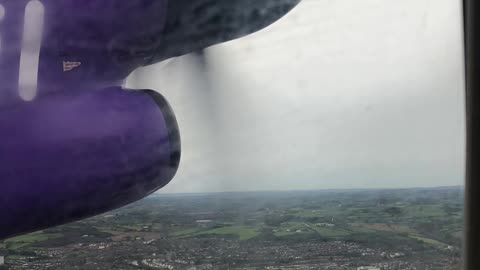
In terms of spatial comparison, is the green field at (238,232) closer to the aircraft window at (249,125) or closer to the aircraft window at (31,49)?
the aircraft window at (249,125)

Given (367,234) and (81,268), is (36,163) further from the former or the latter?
(367,234)

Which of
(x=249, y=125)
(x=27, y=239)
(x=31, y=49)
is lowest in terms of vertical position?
(x=27, y=239)

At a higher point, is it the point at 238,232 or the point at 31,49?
the point at 31,49

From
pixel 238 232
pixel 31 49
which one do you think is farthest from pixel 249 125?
pixel 31 49

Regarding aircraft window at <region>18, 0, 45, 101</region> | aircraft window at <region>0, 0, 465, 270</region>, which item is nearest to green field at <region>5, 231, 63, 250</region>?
aircraft window at <region>0, 0, 465, 270</region>

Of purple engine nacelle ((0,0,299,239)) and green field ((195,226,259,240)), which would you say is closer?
purple engine nacelle ((0,0,299,239))

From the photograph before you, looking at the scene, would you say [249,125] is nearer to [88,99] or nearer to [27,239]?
[88,99]

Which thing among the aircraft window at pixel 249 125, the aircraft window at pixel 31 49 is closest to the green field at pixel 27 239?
the aircraft window at pixel 249 125

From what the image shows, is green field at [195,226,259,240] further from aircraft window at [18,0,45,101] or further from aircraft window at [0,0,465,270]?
aircraft window at [18,0,45,101]
